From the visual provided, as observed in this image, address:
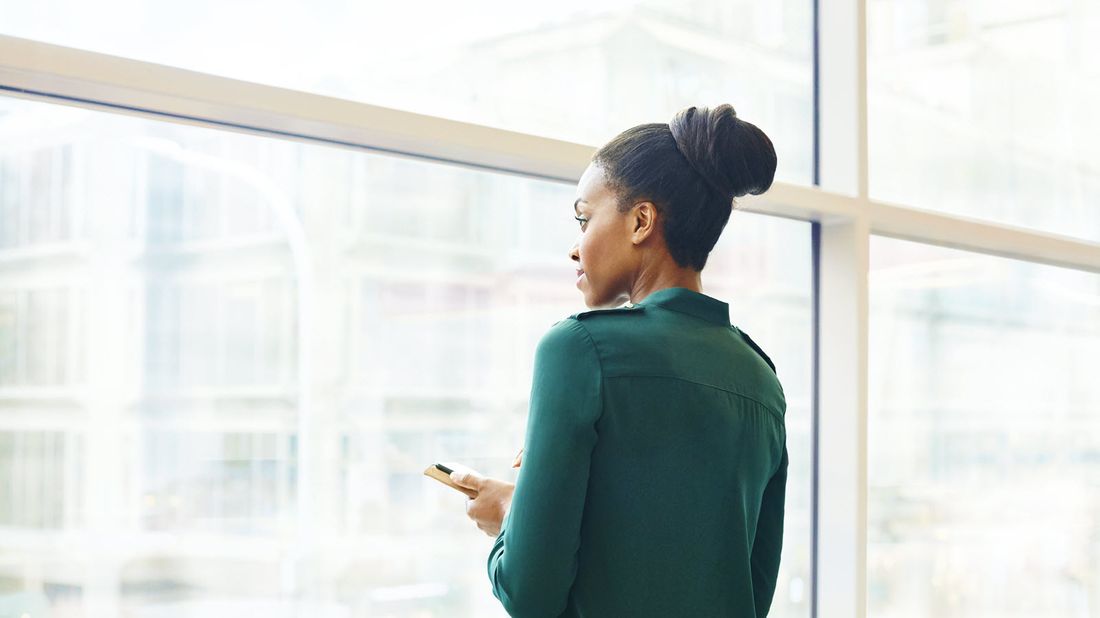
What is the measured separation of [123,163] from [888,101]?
1.69 metres

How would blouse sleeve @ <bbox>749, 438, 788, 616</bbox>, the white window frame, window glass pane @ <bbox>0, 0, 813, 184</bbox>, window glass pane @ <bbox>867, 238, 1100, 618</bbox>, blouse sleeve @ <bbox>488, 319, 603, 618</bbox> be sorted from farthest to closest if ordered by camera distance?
1. window glass pane @ <bbox>867, 238, 1100, 618</bbox>
2. the white window frame
3. window glass pane @ <bbox>0, 0, 813, 184</bbox>
4. blouse sleeve @ <bbox>749, 438, 788, 616</bbox>
5. blouse sleeve @ <bbox>488, 319, 603, 618</bbox>

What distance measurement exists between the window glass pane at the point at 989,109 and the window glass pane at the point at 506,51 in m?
0.27

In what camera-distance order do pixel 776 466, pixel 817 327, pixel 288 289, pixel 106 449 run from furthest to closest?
pixel 817 327 → pixel 288 289 → pixel 106 449 → pixel 776 466

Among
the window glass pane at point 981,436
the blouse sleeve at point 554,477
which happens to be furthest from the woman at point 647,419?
the window glass pane at point 981,436

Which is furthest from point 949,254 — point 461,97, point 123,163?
point 123,163

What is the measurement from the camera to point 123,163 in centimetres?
148

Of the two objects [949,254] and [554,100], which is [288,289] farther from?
[949,254]

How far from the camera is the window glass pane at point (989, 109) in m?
2.51

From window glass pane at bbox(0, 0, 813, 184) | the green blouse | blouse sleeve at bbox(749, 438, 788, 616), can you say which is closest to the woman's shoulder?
the green blouse

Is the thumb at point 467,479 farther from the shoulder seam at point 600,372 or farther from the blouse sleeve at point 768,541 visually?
the blouse sleeve at point 768,541

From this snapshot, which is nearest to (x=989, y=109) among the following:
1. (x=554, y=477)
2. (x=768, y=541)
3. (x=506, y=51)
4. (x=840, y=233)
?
(x=840, y=233)

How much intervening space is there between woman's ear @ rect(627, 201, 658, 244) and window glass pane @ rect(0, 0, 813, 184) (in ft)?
1.97

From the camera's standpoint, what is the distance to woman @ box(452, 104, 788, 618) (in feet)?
3.60

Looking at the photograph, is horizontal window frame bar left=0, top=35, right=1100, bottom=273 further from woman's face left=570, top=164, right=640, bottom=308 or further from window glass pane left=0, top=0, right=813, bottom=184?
woman's face left=570, top=164, right=640, bottom=308
